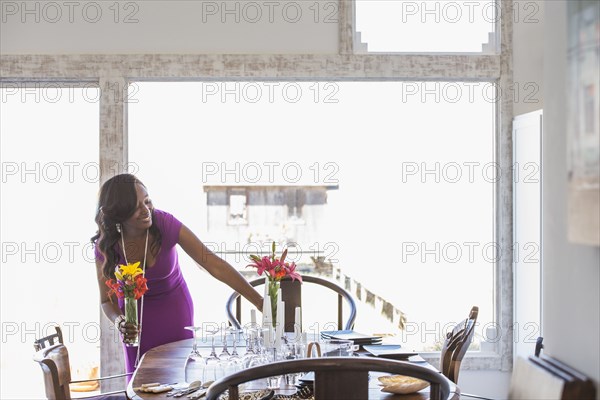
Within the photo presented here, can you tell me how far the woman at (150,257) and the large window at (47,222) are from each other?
1.00 metres

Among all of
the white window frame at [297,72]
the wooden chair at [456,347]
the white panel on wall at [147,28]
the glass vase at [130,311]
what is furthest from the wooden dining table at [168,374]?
the white panel on wall at [147,28]

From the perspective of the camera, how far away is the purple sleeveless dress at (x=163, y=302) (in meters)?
3.59

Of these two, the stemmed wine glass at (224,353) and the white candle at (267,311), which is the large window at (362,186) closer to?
the white candle at (267,311)

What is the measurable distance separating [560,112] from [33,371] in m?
3.98

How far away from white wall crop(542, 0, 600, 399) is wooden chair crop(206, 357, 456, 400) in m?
0.24

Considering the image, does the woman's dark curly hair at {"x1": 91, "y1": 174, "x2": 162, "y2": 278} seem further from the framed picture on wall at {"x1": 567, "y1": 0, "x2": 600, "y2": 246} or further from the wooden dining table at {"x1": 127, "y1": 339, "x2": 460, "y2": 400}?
the framed picture on wall at {"x1": 567, "y1": 0, "x2": 600, "y2": 246}

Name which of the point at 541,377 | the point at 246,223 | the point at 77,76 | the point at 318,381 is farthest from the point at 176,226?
the point at 541,377

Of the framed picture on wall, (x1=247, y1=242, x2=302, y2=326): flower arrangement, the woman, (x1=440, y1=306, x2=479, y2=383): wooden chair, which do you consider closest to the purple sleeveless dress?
the woman

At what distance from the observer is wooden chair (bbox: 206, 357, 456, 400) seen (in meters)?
1.55

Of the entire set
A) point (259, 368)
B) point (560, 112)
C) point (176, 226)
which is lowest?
point (259, 368)

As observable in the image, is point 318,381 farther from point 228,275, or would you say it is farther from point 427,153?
point 427,153

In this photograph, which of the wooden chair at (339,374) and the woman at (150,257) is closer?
the wooden chair at (339,374)

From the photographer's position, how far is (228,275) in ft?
11.9

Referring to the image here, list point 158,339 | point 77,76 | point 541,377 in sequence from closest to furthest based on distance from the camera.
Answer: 1. point 541,377
2. point 158,339
3. point 77,76
